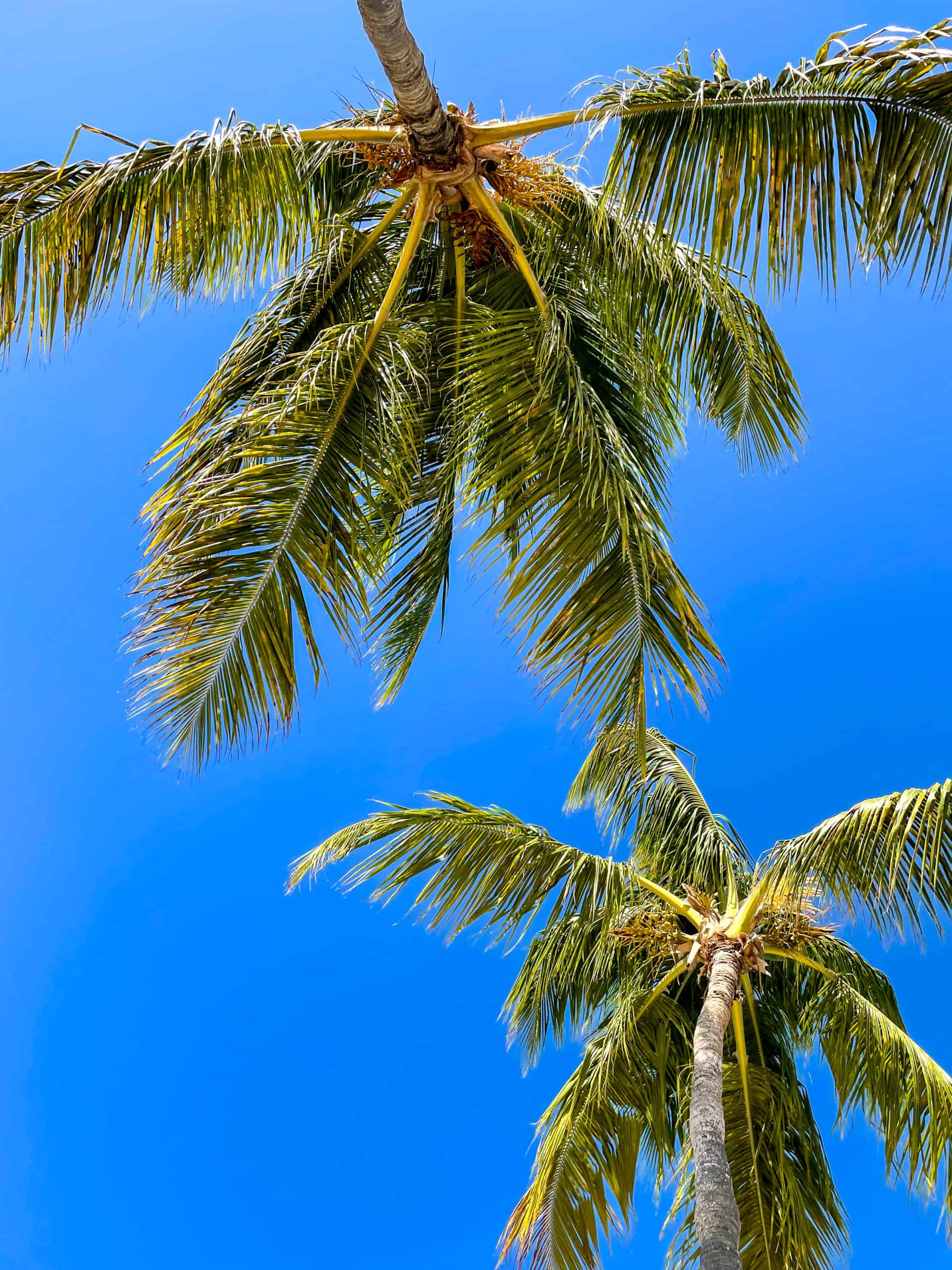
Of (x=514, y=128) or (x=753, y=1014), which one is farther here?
(x=753, y=1014)

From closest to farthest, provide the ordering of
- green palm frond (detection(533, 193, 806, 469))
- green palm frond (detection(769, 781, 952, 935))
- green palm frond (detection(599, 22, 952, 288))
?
1. green palm frond (detection(599, 22, 952, 288))
2. green palm frond (detection(769, 781, 952, 935))
3. green palm frond (detection(533, 193, 806, 469))

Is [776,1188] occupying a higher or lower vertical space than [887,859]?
lower

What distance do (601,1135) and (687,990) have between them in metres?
1.86

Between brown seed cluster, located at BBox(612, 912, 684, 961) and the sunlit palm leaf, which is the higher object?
brown seed cluster, located at BBox(612, 912, 684, 961)

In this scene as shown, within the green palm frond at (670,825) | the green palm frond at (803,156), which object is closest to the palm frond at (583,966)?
the green palm frond at (670,825)

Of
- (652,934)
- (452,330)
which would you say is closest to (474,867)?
(652,934)

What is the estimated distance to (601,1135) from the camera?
8.34 metres

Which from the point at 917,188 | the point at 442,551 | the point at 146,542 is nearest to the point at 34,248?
the point at 146,542

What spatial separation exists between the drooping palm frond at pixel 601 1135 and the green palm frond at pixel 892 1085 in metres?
1.18

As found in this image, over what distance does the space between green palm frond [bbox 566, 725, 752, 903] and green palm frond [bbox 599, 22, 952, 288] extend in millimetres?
4953

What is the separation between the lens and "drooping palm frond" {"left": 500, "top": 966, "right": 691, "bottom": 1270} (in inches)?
319

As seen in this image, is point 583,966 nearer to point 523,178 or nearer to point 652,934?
point 652,934

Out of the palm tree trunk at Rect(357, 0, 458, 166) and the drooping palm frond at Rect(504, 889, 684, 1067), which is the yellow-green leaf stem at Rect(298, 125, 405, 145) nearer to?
the palm tree trunk at Rect(357, 0, 458, 166)

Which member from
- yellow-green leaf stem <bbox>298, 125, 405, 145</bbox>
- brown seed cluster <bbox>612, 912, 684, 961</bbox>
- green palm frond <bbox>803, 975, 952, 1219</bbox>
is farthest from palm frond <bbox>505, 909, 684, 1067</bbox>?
yellow-green leaf stem <bbox>298, 125, 405, 145</bbox>
